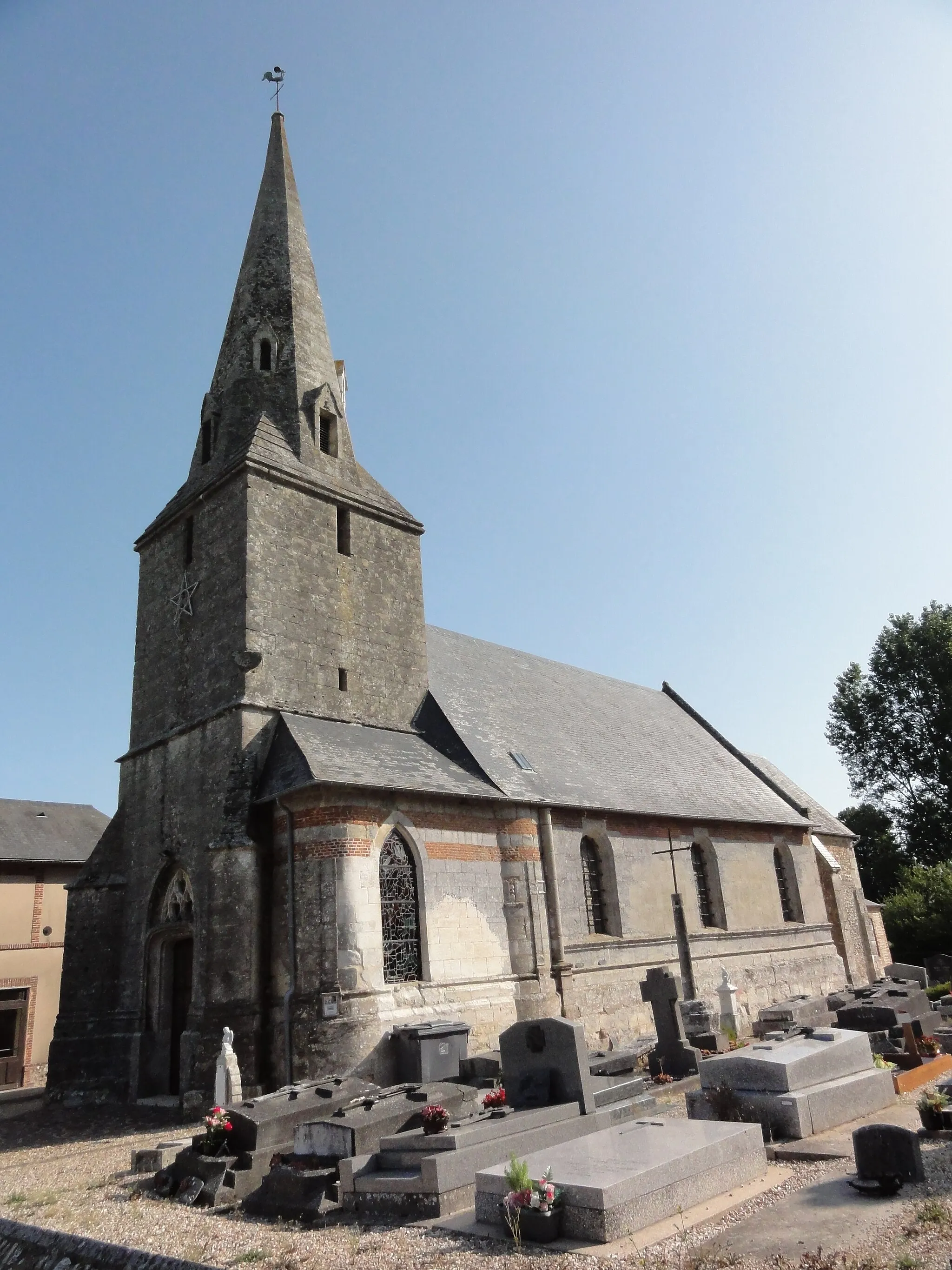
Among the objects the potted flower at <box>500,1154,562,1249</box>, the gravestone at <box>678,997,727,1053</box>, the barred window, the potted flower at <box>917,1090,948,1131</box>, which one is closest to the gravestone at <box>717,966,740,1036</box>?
the gravestone at <box>678,997,727,1053</box>

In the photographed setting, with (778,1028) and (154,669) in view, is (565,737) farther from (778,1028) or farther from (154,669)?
(154,669)

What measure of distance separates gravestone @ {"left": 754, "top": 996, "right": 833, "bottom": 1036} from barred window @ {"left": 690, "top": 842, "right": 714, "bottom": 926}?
4686 mm

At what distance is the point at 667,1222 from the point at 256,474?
13689 mm

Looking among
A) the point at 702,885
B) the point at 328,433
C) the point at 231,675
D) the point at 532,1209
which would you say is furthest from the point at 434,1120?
the point at 328,433

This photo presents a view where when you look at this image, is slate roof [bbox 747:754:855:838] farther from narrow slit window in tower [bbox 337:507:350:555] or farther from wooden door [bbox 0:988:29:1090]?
wooden door [bbox 0:988:29:1090]

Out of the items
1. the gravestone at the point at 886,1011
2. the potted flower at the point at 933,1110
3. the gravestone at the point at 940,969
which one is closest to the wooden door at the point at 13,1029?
the gravestone at the point at 886,1011

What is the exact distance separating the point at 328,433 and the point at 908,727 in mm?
33253

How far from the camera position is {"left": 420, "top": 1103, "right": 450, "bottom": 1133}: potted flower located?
835 cm

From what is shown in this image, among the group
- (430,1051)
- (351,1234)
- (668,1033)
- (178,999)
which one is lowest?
(351,1234)

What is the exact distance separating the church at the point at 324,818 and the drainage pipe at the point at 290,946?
36mm

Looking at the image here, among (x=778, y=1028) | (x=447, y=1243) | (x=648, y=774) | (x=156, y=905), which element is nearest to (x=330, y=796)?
(x=156, y=905)

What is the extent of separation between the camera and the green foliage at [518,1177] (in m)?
6.17

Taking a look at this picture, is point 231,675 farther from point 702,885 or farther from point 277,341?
point 702,885

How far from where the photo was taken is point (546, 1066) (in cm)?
970
